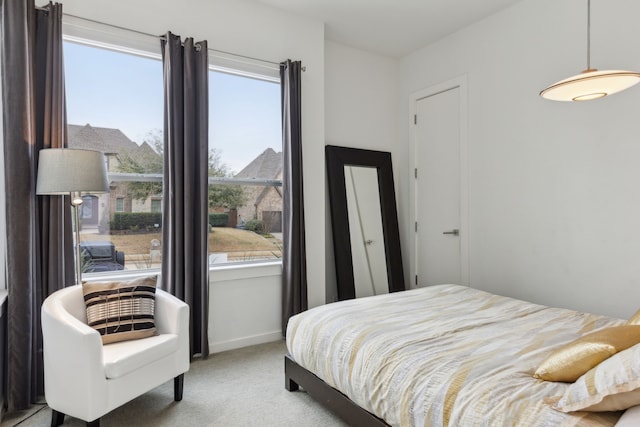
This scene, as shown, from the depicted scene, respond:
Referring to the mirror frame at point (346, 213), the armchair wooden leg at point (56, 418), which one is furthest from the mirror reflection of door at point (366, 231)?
the armchair wooden leg at point (56, 418)

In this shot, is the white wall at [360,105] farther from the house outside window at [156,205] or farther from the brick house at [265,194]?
the house outside window at [156,205]

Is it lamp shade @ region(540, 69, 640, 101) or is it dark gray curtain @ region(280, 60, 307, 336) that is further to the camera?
dark gray curtain @ region(280, 60, 307, 336)

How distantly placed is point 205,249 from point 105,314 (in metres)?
0.90

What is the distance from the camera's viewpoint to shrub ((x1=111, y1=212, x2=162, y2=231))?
2.96 metres

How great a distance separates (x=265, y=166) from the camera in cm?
366

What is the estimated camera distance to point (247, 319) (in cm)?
341

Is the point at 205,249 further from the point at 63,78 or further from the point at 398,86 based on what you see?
the point at 398,86

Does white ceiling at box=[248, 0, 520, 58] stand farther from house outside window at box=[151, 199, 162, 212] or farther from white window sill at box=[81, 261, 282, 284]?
white window sill at box=[81, 261, 282, 284]

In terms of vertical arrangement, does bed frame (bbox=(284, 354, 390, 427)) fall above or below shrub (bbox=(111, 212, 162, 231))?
below

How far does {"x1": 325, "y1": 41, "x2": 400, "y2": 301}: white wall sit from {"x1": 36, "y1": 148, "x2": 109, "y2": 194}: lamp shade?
2341 mm

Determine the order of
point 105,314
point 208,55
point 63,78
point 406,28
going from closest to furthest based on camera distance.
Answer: point 105,314, point 63,78, point 208,55, point 406,28

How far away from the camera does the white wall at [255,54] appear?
2.93m

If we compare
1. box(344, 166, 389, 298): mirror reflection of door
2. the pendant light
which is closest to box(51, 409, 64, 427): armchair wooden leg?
box(344, 166, 389, 298): mirror reflection of door

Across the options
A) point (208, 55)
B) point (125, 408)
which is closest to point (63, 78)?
point (208, 55)
